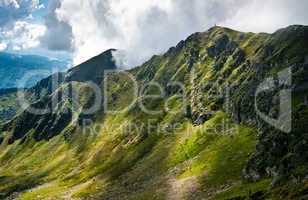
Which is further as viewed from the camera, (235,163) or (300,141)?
(235,163)

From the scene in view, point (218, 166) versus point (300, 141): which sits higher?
point (300, 141)

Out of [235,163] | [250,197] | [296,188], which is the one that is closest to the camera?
[296,188]

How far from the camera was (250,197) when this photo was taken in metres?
118

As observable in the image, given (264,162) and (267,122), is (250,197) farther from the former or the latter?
(267,122)

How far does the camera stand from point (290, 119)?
159750 mm

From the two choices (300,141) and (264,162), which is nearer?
(300,141)

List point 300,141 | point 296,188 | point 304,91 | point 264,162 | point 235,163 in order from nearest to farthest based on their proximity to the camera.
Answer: point 296,188 < point 300,141 < point 264,162 < point 235,163 < point 304,91

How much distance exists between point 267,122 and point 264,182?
60.9 metres

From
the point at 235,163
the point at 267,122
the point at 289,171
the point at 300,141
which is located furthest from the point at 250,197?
the point at 267,122

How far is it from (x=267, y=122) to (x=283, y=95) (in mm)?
17794

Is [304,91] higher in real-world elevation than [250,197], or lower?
higher

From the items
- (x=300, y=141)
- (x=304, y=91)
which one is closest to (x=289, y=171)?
(x=300, y=141)

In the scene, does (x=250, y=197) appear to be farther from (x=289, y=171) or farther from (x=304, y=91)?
(x=304, y=91)

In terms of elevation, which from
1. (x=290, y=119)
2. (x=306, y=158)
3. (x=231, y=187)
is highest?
(x=290, y=119)
